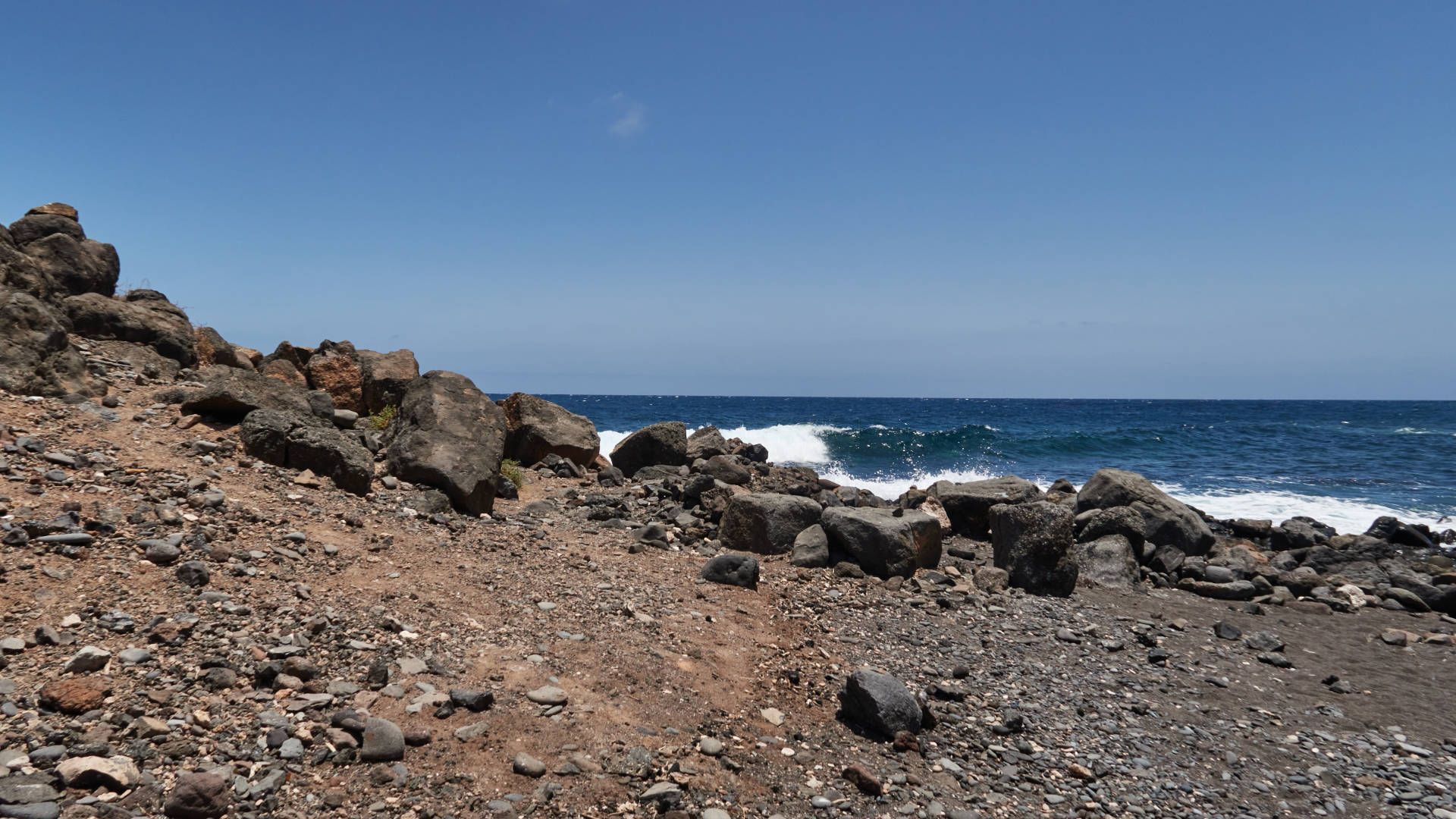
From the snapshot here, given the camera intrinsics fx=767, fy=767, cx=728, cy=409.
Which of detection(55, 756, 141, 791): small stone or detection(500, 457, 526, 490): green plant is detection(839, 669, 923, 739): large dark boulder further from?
detection(500, 457, 526, 490): green plant

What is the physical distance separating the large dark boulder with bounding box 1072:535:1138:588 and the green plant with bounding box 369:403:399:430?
32.8 feet

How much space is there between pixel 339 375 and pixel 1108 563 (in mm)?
11708

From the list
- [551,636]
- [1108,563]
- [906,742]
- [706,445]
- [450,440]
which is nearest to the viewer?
[906,742]

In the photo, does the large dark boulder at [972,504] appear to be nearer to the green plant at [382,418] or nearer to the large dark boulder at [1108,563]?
the large dark boulder at [1108,563]

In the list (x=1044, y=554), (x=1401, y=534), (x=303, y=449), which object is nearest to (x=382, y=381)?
(x=303, y=449)

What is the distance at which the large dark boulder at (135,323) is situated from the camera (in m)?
9.70

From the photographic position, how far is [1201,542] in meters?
12.4

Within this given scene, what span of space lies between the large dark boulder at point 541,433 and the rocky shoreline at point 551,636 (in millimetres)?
2068

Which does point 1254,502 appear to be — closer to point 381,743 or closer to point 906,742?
point 906,742

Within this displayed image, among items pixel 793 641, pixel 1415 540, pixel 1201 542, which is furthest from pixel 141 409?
pixel 1415 540

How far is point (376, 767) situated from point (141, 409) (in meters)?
6.46

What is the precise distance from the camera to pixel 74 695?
12.6 feet

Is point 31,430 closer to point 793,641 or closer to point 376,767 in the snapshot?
point 376,767

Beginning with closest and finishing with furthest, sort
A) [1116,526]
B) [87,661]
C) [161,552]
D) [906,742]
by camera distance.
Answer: [87,661] < [906,742] < [161,552] < [1116,526]
